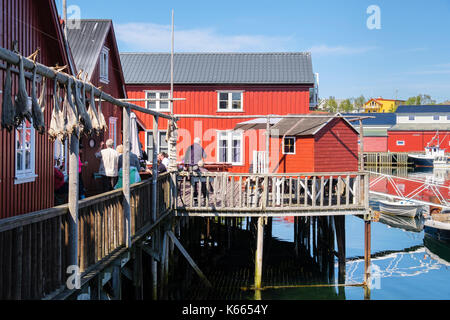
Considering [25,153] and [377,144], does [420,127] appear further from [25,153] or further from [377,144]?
[25,153]

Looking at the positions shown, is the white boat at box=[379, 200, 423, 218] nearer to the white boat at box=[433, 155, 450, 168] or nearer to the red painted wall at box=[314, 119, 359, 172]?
the red painted wall at box=[314, 119, 359, 172]

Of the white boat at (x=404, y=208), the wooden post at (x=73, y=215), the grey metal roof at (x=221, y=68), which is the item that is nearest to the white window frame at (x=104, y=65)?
the grey metal roof at (x=221, y=68)

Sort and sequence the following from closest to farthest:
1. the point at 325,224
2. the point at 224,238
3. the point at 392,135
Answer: the point at 325,224
the point at 224,238
the point at 392,135

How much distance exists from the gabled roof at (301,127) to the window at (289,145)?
308mm

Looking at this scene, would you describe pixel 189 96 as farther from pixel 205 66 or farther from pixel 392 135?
pixel 392 135

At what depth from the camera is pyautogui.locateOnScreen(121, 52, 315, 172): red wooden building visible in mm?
29266

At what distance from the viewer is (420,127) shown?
7662cm

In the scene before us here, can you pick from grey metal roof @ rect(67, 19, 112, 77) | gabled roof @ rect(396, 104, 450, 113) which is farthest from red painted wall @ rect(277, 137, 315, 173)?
gabled roof @ rect(396, 104, 450, 113)

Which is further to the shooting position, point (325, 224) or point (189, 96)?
point (189, 96)

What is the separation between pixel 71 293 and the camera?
6.64 m

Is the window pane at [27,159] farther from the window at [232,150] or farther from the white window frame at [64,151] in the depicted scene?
the window at [232,150]

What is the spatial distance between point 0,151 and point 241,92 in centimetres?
2152
